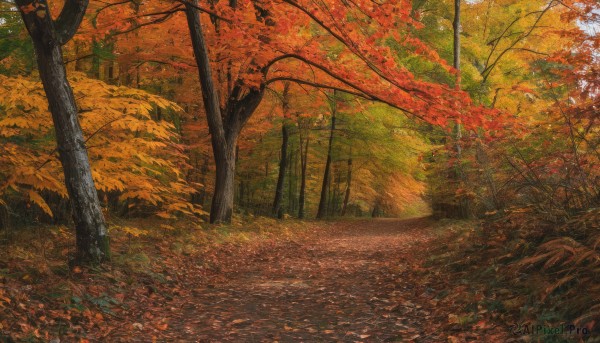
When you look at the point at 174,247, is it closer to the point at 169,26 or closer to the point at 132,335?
the point at 132,335

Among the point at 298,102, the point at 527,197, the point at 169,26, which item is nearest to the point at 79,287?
the point at 527,197

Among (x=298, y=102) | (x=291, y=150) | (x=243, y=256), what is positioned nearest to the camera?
(x=243, y=256)

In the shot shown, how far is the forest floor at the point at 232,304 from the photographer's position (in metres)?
4.80

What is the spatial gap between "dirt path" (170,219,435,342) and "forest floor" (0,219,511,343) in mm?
14

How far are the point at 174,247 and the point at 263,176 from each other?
1697 centimetres

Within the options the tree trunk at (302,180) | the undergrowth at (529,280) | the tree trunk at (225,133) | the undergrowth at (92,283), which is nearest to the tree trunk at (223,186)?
the tree trunk at (225,133)

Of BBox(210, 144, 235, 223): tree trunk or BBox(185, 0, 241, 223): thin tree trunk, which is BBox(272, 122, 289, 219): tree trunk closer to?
BBox(185, 0, 241, 223): thin tree trunk

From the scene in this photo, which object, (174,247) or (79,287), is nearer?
(79,287)

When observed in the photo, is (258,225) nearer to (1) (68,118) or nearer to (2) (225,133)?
(2) (225,133)

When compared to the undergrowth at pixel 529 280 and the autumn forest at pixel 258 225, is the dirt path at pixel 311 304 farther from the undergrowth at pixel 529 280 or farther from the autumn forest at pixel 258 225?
the undergrowth at pixel 529 280

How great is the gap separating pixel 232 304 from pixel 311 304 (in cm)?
112

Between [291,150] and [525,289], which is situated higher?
[291,150]

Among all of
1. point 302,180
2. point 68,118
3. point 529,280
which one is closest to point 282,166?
point 302,180

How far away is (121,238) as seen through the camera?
9.07 meters
